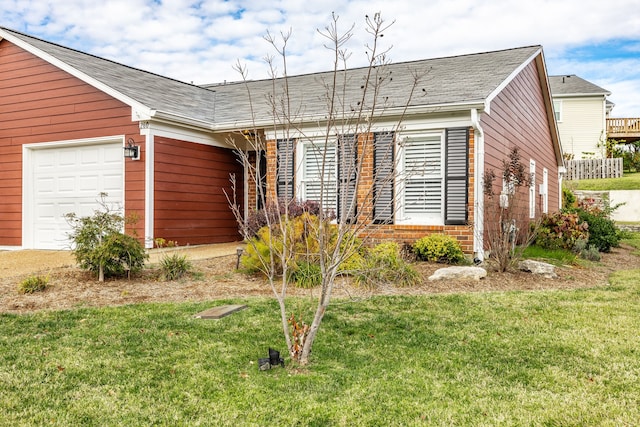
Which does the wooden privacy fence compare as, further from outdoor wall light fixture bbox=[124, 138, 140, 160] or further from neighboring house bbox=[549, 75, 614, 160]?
outdoor wall light fixture bbox=[124, 138, 140, 160]

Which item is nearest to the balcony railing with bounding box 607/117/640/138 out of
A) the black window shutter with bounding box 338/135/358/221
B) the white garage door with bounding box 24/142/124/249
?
the white garage door with bounding box 24/142/124/249

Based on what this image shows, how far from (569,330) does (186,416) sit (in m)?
3.33

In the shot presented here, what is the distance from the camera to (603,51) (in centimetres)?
2367

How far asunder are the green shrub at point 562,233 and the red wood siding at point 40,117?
27.2 feet

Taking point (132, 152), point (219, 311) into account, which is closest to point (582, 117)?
point (132, 152)

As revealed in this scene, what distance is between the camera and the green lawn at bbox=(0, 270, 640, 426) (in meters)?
2.69

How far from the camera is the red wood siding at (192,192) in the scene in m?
9.66

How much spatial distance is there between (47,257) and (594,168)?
23.0 metres

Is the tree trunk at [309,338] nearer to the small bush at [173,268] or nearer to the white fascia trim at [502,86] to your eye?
the small bush at [173,268]

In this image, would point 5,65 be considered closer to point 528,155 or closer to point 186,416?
point 186,416

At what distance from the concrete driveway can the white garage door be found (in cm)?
53

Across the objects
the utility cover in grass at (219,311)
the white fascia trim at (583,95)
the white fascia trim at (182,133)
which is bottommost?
the utility cover in grass at (219,311)

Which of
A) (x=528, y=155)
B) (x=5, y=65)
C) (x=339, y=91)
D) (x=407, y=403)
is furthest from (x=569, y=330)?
(x=5, y=65)

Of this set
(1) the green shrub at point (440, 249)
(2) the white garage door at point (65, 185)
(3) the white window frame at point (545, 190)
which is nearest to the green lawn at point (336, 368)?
(1) the green shrub at point (440, 249)
